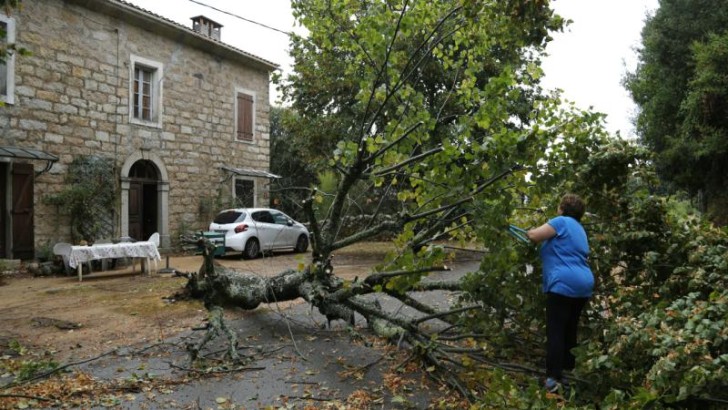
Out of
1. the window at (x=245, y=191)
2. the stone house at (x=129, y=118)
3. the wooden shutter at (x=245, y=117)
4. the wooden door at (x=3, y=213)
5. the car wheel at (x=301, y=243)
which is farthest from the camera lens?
the wooden shutter at (x=245, y=117)

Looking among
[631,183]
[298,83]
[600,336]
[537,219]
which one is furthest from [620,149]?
[298,83]

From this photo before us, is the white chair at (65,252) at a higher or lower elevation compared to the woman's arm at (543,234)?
lower

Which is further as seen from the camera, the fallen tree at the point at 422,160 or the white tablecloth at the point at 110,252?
the white tablecloth at the point at 110,252

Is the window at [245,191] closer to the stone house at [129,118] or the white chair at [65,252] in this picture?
the stone house at [129,118]

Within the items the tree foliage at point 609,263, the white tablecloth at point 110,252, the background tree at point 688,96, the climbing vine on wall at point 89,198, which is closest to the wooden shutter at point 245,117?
the climbing vine on wall at point 89,198

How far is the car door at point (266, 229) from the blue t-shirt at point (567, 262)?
1036 cm

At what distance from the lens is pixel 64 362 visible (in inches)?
180

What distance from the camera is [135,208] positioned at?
1345cm

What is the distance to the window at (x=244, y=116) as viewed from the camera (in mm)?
16312

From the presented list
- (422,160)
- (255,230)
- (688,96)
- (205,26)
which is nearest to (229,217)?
(255,230)

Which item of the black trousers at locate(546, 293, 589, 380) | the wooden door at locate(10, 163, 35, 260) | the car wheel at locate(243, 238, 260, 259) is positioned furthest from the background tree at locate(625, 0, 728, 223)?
the wooden door at locate(10, 163, 35, 260)

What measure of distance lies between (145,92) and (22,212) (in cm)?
453

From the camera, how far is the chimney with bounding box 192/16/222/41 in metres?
16.2

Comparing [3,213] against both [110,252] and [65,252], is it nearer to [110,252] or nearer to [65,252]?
[65,252]
